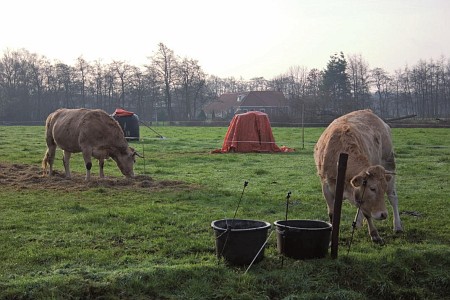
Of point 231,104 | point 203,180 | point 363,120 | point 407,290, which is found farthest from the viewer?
point 231,104

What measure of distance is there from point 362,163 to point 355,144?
439 millimetres

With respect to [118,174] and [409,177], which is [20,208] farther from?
[409,177]

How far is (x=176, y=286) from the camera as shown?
545cm

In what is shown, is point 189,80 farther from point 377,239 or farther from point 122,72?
point 377,239

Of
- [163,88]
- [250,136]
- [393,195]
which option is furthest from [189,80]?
[393,195]

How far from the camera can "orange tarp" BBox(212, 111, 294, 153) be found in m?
24.0

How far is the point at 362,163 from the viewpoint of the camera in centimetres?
752

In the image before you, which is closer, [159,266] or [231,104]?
[159,266]

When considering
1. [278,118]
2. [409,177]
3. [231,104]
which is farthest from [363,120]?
[231,104]

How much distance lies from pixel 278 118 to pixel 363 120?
158 feet

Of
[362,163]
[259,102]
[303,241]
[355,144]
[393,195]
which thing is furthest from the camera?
[259,102]

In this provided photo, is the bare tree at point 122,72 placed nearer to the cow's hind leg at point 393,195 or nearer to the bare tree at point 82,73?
the bare tree at point 82,73

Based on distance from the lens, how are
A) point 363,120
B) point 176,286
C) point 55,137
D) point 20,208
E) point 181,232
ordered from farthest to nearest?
point 55,137 < point 20,208 < point 363,120 < point 181,232 < point 176,286

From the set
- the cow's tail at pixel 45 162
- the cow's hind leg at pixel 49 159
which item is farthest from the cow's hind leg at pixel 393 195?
the cow's tail at pixel 45 162
